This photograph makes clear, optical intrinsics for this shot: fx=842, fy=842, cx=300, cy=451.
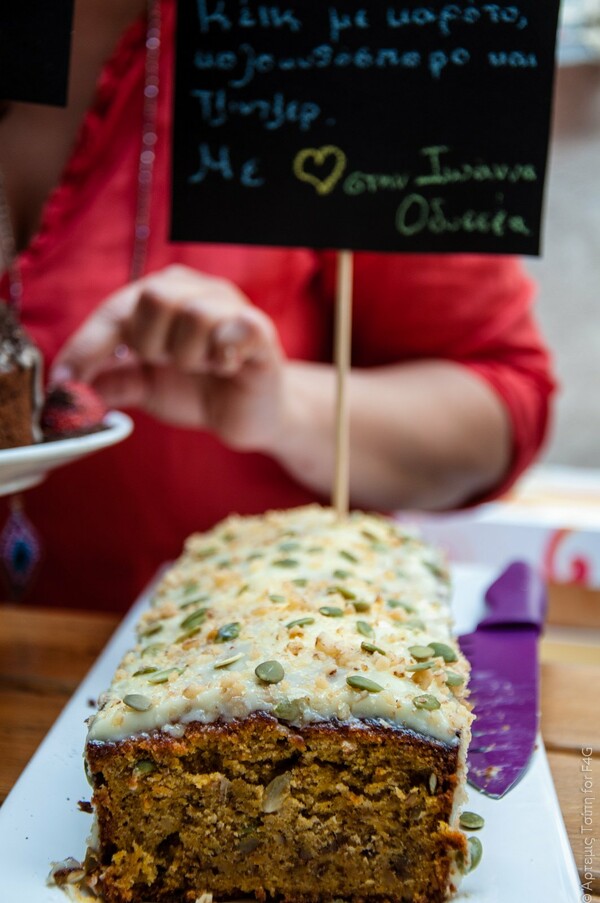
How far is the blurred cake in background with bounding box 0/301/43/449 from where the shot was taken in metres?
1.14

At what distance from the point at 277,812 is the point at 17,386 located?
66 centimetres

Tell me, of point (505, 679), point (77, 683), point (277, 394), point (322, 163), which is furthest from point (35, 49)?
point (505, 679)

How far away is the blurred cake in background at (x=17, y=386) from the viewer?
1138 millimetres

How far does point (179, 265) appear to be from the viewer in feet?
5.55

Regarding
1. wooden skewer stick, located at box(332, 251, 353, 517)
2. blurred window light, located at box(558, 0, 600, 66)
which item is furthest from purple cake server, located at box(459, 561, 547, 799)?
blurred window light, located at box(558, 0, 600, 66)

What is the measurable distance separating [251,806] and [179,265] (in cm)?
113

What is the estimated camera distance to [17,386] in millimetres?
1157

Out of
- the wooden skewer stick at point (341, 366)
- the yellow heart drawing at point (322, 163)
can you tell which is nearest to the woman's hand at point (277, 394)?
the wooden skewer stick at point (341, 366)

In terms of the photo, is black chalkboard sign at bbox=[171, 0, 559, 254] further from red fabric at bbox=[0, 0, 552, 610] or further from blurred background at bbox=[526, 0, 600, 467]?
blurred background at bbox=[526, 0, 600, 467]

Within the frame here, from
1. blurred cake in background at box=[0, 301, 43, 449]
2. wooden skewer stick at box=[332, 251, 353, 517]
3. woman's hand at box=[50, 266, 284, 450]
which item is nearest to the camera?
blurred cake in background at box=[0, 301, 43, 449]

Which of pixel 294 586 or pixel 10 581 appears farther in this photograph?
pixel 10 581

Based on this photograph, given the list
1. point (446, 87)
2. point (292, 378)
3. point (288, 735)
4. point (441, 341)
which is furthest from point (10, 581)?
point (446, 87)

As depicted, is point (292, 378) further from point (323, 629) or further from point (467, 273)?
point (323, 629)

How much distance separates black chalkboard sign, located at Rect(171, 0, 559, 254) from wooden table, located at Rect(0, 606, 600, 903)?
667 millimetres
